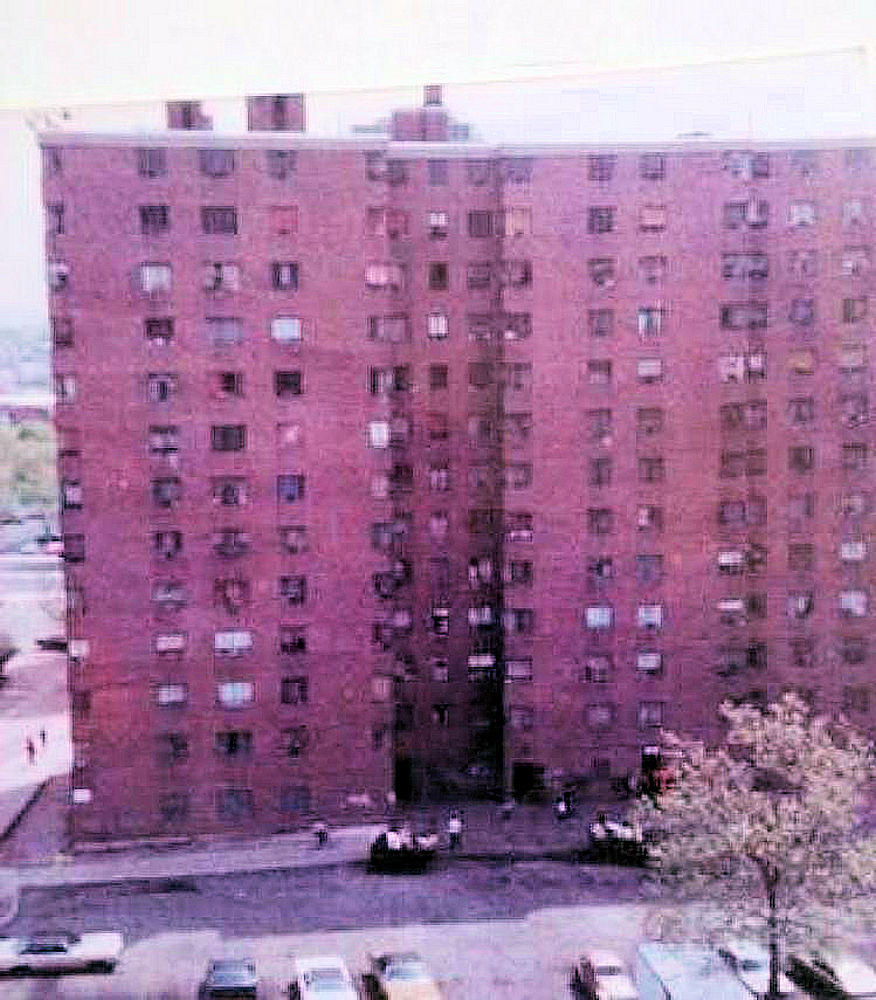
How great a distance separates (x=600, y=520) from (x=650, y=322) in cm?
108

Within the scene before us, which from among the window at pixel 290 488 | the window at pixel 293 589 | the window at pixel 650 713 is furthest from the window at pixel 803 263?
the window at pixel 293 589

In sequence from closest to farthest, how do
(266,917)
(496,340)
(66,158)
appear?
(266,917)
(66,158)
(496,340)

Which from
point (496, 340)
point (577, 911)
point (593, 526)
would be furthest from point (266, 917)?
point (496, 340)

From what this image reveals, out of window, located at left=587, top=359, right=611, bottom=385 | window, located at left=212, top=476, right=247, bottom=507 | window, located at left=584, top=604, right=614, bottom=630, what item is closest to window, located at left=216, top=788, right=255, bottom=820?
window, located at left=212, top=476, right=247, bottom=507

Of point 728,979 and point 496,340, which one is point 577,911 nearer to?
point 728,979

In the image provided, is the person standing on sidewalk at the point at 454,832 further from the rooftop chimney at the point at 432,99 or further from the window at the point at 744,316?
the rooftop chimney at the point at 432,99

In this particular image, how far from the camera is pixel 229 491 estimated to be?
7.64 metres

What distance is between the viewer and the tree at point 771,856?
5059 mm

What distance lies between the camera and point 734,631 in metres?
7.98

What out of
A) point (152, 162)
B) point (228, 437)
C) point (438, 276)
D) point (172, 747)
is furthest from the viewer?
point (438, 276)

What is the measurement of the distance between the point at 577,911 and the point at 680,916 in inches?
58.7

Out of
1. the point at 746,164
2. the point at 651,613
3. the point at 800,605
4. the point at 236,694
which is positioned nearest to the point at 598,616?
the point at 651,613

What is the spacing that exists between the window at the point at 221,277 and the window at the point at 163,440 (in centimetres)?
72

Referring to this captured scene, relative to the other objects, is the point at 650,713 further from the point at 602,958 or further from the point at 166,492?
the point at 166,492
